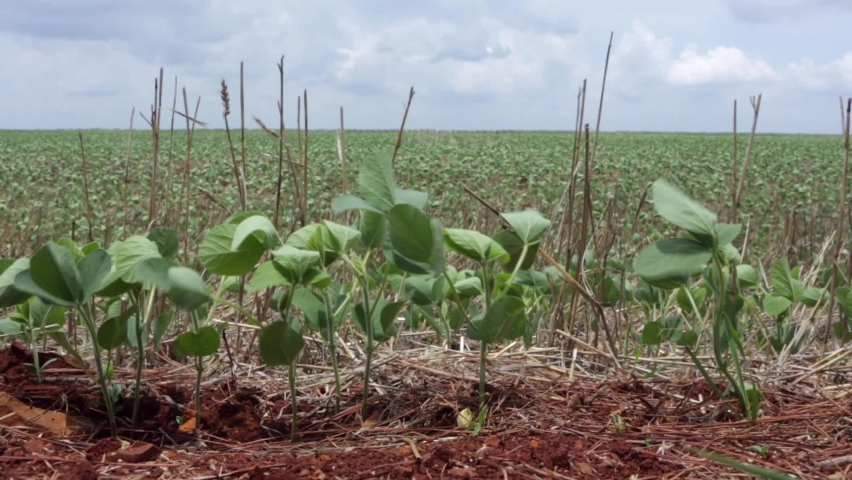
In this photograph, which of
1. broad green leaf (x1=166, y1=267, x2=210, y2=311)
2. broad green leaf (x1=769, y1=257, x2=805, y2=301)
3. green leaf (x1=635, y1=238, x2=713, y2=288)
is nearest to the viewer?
broad green leaf (x1=166, y1=267, x2=210, y2=311)

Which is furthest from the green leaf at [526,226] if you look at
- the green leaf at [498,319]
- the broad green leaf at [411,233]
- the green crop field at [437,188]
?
the green crop field at [437,188]

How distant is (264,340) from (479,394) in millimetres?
365

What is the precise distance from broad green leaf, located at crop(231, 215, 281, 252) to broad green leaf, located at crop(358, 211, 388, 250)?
15 centimetres

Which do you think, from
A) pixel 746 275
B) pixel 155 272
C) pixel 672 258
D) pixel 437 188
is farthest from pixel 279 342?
pixel 437 188

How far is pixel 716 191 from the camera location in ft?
26.7

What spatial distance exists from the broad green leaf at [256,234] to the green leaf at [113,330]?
25 centimetres

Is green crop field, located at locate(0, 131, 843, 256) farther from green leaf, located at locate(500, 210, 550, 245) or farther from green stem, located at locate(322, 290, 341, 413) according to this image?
green leaf, located at locate(500, 210, 550, 245)

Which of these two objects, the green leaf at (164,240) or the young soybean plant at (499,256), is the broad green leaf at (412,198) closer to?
the young soybean plant at (499,256)

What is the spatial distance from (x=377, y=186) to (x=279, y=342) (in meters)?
0.27

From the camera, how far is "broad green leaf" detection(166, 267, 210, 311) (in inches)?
35.5

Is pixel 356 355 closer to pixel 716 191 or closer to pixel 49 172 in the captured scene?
pixel 716 191

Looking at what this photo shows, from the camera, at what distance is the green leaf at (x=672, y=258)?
101 cm

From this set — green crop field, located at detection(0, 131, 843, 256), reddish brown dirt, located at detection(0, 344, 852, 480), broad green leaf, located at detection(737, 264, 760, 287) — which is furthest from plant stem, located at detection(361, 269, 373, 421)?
green crop field, located at detection(0, 131, 843, 256)

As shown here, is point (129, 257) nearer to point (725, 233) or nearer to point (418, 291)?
point (418, 291)
